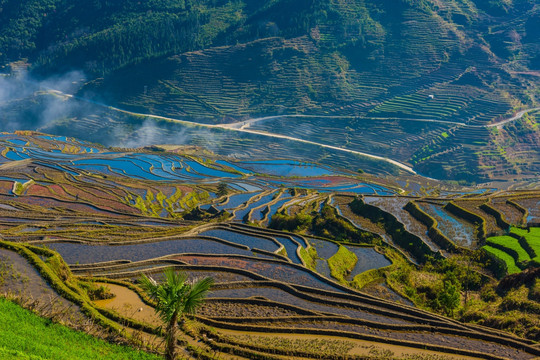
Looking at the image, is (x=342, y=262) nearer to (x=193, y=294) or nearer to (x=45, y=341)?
(x=193, y=294)

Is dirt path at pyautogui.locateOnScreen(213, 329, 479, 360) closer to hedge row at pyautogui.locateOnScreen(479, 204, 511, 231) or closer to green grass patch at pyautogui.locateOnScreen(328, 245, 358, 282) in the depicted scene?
green grass patch at pyautogui.locateOnScreen(328, 245, 358, 282)

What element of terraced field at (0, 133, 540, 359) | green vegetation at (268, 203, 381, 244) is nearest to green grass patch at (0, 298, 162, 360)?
terraced field at (0, 133, 540, 359)

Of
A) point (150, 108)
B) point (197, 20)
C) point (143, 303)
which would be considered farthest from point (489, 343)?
point (197, 20)

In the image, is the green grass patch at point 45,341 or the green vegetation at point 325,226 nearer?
the green grass patch at point 45,341

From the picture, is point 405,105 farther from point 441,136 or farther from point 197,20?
point 197,20

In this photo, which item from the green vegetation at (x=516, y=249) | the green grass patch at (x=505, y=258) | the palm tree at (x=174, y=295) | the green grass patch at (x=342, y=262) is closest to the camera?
the palm tree at (x=174, y=295)

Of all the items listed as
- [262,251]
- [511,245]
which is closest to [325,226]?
[262,251]

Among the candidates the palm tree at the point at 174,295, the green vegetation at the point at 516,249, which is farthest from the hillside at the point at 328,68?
the palm tree at the point at 174,295

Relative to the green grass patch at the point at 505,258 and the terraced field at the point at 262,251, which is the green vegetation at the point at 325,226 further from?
the green grass patch at the point at 505,258
